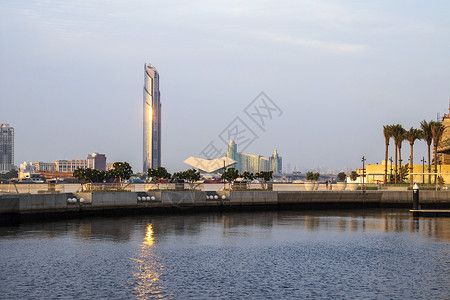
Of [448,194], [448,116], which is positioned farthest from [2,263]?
[448,116]

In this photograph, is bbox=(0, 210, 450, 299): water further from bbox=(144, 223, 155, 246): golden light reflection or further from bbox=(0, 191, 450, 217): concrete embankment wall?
bbox=(0, 191, 450, 217): concrete embankment wall

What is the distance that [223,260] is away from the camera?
32719mm

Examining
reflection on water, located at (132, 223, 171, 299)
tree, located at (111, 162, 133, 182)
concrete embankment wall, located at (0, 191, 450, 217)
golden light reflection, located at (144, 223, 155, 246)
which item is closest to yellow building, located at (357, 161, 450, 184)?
concrete embankment wall, located at (0, 191, 450, 217)

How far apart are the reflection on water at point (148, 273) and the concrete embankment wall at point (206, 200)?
51.2 feet

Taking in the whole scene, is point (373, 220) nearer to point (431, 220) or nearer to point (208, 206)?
point (431, 220)

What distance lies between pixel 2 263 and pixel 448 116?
442 ft

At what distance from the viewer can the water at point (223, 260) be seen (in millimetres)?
25094

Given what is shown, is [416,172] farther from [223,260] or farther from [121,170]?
[223,260]

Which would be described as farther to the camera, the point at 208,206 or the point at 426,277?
the point at 208,206

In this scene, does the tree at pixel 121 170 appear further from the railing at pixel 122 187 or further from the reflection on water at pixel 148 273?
the reflection on water at pixel 148 273

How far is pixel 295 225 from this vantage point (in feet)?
172

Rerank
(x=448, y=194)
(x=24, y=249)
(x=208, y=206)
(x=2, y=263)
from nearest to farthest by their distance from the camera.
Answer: (x=2, y=263)
(x=24, y=249)
(x=208, y=206)
(x=448, y=194)

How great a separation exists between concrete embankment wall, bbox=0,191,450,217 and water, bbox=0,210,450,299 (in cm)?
230

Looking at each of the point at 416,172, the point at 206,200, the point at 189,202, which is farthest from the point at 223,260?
the point at 416,172
